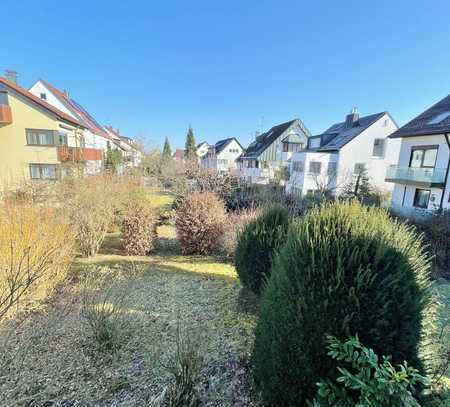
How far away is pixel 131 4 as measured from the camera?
8.30 meters

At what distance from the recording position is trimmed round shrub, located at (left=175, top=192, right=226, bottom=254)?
25.6 feet

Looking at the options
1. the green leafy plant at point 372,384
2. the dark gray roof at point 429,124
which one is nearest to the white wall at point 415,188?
the dark gray roof at point 429,124

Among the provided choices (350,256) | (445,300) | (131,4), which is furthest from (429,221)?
(131,4)

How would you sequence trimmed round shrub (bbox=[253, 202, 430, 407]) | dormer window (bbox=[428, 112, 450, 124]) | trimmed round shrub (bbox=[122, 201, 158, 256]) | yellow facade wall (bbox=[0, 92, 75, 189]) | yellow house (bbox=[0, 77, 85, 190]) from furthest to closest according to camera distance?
yellow facade wall (bbox=[0, 92, 75, 189]), yellow house (bbox=[0, 77, 85, 190]), dormer window (bbox=[428, 112, 450, 124]), trimmed round shrub (bbox=[122, 201, 158, 256]), trimmed round shrub (bbox=[253, 202, 430, 407])

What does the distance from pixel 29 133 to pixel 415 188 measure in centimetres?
2951

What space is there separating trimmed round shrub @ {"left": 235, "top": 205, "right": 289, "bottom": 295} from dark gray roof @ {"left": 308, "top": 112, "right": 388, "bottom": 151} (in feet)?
66.4

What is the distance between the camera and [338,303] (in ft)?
6.00

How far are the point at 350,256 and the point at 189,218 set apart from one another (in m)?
6.29

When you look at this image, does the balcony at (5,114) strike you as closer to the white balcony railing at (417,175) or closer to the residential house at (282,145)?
the residential house at (282,145)

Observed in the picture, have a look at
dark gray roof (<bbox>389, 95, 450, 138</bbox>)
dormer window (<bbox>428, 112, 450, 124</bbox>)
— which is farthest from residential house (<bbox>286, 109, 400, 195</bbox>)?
dormer window (<bbox>428, 112, 450, 124</bbox>)

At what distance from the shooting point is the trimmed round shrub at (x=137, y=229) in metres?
7.70

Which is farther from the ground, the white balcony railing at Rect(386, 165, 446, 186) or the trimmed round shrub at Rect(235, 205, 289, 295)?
the white balcony railing at Rect(386, 165, 446, 186)

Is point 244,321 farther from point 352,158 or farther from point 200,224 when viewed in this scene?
point 352,158

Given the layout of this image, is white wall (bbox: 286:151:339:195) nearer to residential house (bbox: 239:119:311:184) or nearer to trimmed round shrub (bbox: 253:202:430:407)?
residential house (bbox: 239:119:311:184)
